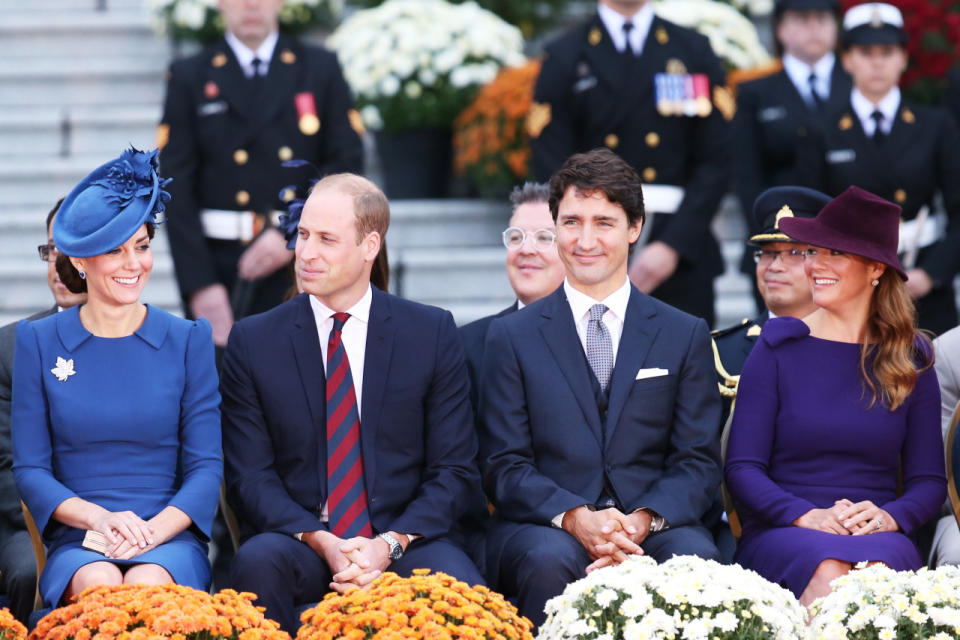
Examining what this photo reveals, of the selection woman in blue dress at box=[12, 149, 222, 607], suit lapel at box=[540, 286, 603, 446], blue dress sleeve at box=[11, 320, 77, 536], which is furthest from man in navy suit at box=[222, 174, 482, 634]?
blue dress sleeve at box=[11, 320, 77, 536]

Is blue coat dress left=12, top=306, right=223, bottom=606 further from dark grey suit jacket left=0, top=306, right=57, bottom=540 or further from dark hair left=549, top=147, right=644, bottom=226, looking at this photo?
dark hair left=549, top=147, right=644, bottom=226

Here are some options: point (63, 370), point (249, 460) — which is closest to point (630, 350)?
point (249, 460)

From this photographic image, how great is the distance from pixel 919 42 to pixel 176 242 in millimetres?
4620

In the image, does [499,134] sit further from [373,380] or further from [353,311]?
[373,380]

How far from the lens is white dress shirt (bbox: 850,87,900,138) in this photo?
20.9ft

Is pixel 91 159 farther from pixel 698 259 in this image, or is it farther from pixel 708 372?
pixel 708 372

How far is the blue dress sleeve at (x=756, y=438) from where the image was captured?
4.39m

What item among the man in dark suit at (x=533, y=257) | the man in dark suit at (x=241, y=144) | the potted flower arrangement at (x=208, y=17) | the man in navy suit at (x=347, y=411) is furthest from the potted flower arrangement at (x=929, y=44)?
the man in navy suit at (x=347, y=411)

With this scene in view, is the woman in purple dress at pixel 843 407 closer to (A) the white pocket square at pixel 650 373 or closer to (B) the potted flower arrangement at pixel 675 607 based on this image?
(A) the white pocket square at pixel 650 373

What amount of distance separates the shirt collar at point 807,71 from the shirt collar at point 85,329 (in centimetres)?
364

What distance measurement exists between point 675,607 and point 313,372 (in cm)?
142

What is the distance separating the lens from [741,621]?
A: 137 inches

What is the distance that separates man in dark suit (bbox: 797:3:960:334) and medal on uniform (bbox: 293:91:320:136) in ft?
7.01

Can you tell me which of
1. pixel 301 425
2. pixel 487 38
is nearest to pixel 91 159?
pixel 487 38
